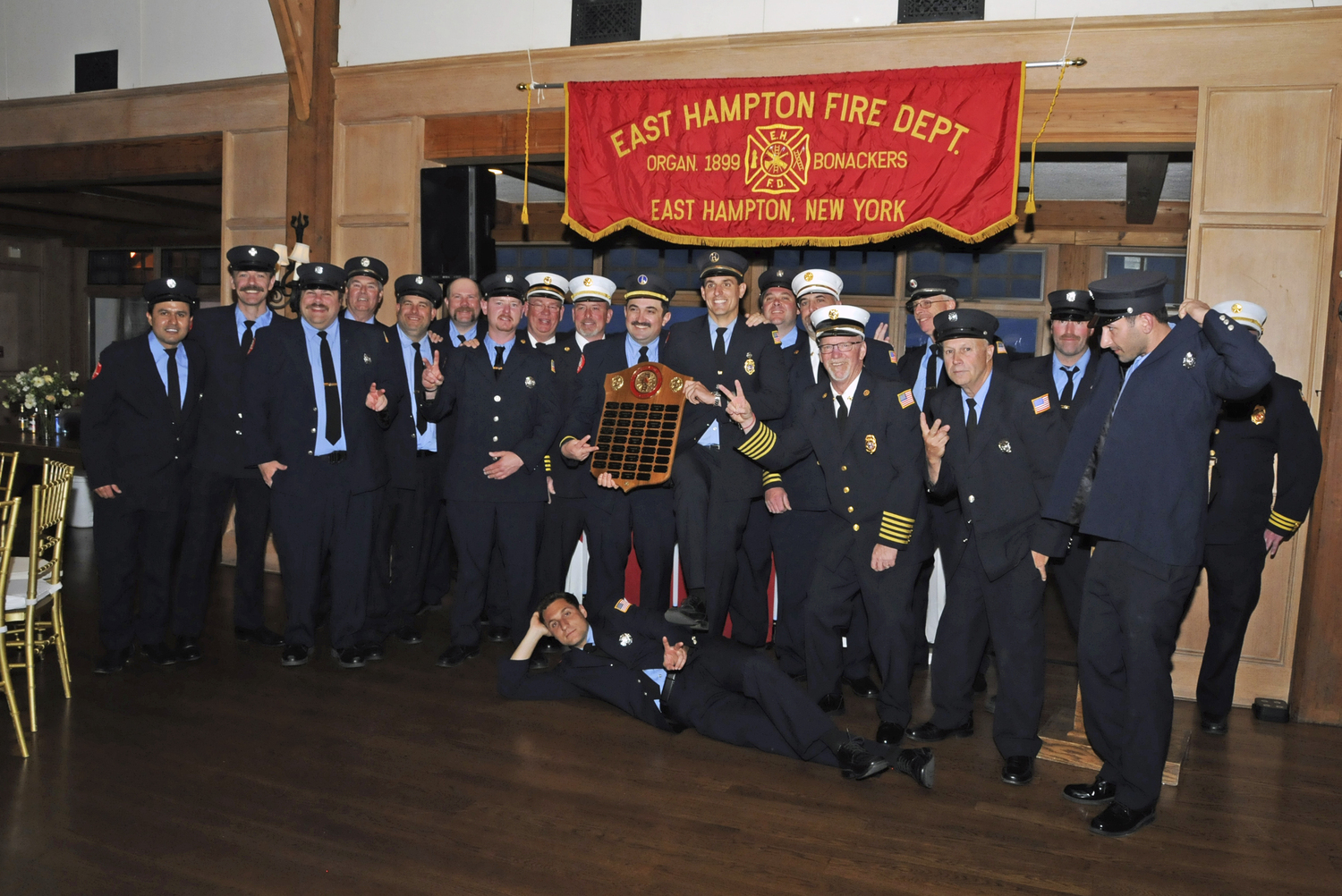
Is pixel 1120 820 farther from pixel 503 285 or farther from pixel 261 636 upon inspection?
pixel 261 636

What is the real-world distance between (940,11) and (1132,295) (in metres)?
2.83

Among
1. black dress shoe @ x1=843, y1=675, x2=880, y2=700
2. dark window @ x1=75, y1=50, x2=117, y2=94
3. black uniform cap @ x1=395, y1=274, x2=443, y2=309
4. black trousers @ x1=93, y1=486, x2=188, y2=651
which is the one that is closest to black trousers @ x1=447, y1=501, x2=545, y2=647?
black uniform cap @ x1=395, y1=274, x2=443, y2=309

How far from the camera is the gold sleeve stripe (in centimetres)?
425

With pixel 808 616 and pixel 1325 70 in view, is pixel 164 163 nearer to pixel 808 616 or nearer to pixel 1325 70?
pixel 808 616

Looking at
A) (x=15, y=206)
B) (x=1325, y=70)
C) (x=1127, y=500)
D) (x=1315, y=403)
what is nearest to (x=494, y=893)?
(x=1127, y=500)

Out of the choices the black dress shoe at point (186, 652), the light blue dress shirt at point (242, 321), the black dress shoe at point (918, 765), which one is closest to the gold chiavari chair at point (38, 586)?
the black dress shoe at point (186, 652)

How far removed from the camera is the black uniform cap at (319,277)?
182 inches

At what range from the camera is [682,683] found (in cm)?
384

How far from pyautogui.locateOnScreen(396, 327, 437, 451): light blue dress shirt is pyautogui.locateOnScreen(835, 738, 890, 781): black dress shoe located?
2876mm

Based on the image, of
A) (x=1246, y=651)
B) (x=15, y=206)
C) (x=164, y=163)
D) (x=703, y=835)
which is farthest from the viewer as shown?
(x=15, y=206)

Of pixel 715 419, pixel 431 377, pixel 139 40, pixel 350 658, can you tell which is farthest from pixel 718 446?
pixel 139 40

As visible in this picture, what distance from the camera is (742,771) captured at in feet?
11.7

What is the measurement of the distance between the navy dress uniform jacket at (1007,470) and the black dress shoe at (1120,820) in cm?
88

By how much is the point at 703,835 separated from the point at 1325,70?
446 cm
